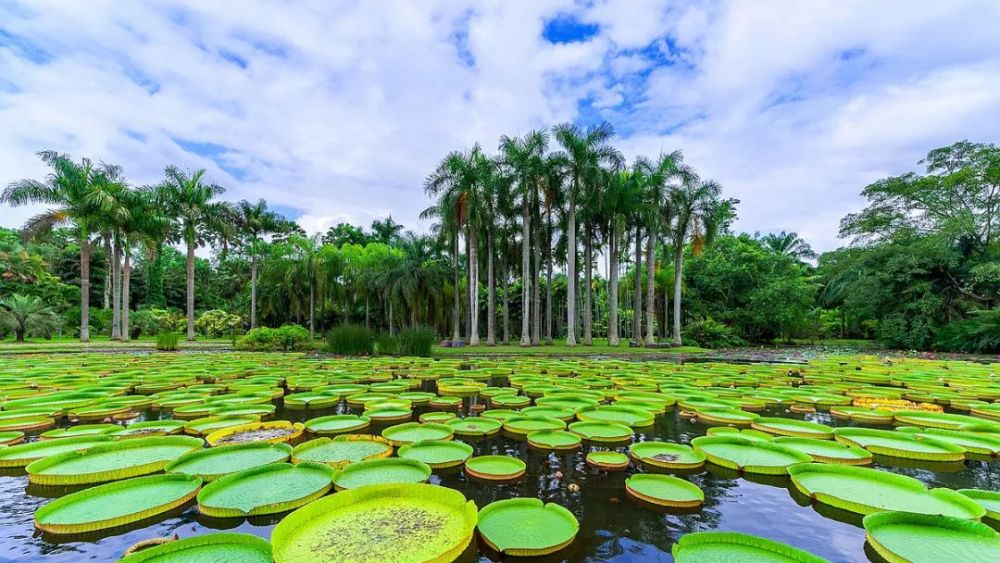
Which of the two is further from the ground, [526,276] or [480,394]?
[526,276]

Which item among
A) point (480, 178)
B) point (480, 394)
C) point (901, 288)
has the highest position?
point (480, 178)

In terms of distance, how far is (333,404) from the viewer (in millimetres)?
8141

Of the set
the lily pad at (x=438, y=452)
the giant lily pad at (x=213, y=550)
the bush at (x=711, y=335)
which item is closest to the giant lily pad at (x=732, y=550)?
the lily pad at (x=438, y=452)

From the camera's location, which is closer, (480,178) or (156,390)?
(156,390)

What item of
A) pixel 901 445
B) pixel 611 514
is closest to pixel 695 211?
pixel 901 445

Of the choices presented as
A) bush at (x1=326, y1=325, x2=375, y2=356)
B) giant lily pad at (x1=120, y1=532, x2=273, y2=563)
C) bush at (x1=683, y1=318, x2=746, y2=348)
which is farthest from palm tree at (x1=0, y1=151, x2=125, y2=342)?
bush at (x1=683, y1=318, x2=746, y2=348)

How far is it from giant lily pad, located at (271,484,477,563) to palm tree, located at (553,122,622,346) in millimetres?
21036

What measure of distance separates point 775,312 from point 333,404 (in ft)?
104

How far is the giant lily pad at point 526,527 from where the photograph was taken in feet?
9.73

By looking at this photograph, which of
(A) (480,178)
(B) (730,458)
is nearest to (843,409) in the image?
(B) (730,458)

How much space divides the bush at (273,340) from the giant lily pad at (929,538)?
2452 cm

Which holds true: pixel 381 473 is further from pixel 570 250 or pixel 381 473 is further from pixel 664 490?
pixel 570 250

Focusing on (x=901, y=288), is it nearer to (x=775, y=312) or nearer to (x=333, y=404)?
(x=775, y=312)

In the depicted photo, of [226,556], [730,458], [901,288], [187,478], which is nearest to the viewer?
[226,556]
